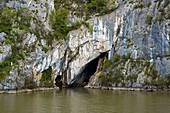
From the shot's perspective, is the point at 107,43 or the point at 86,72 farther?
the point at 86,72

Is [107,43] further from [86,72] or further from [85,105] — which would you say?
[85,105]

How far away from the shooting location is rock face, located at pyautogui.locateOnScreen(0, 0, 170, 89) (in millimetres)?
59562

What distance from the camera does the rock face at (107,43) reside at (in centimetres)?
5956

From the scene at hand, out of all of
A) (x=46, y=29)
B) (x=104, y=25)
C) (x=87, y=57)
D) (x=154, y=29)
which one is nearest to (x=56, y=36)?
(x=46, y=29)

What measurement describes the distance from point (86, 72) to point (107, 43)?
14.2 metres

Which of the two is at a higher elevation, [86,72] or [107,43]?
[107,43]

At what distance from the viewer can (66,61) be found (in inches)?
2685

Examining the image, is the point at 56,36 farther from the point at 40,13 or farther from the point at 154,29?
the point at 154,29

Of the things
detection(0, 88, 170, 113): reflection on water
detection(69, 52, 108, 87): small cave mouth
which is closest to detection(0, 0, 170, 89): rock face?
detection(69, 52, 108, 87): small cave mouth

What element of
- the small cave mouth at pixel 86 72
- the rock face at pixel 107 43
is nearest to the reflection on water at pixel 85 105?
the rock face at pixel 107 43

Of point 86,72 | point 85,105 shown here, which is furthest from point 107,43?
point 85,105

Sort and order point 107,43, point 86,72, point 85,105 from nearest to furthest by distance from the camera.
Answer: point 85,105 < point 107,43 < point 86,72

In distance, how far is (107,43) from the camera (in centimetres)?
7100

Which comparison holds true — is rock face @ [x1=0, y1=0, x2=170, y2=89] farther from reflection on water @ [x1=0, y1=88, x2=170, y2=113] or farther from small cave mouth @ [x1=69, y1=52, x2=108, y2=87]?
reflection on water @ [x1=0, y1=88, x2=170, y2=113]
